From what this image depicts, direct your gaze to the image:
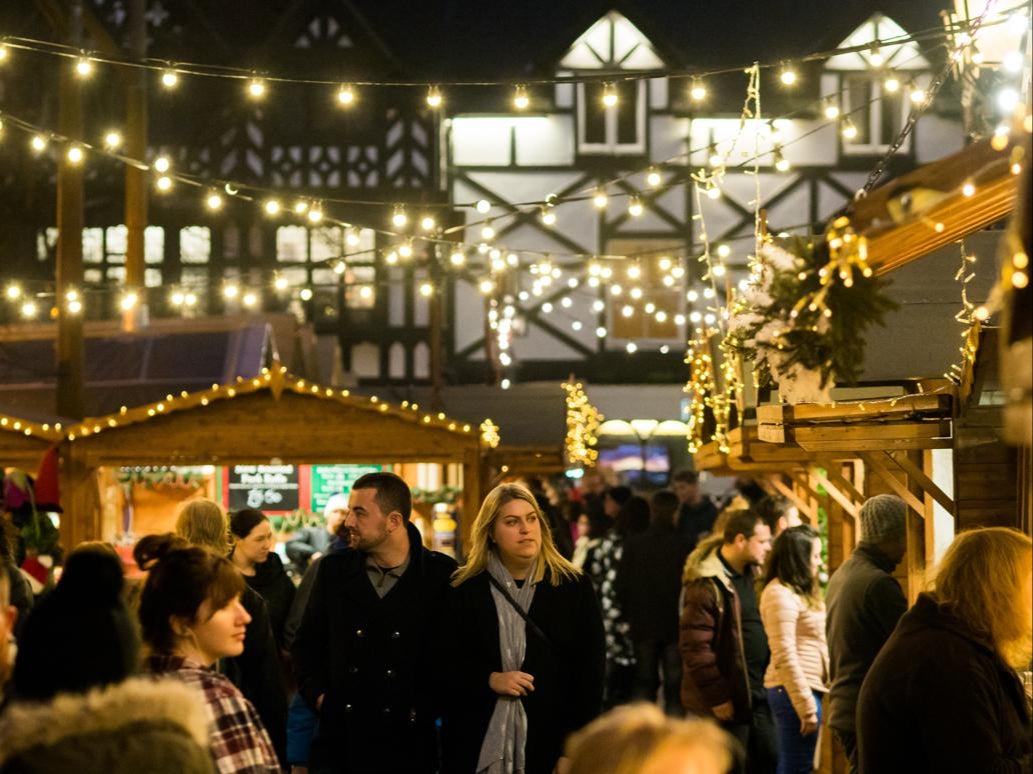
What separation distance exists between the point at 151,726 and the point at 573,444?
13910 mm

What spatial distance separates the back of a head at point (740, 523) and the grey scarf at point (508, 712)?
2.50m

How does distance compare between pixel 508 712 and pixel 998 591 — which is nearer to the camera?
pixel 998 591

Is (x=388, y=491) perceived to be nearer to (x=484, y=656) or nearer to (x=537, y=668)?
(x=484, y=656)

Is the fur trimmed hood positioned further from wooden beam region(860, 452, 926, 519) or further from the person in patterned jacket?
the person in patterned jacket

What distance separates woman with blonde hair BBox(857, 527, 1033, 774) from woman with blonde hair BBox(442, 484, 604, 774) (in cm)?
168

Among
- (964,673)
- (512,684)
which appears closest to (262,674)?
(512,684)

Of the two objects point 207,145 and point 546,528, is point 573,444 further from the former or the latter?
point 207,145

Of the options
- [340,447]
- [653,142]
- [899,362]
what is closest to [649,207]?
[653,142]

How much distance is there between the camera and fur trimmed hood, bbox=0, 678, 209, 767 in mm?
2801

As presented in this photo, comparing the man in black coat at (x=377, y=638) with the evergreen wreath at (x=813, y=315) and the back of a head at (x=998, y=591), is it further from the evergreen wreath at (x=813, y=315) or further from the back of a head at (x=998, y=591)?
the back of a head at (x=998, y=591)

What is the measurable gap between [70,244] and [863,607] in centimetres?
1139

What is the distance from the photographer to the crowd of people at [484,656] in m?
2.92

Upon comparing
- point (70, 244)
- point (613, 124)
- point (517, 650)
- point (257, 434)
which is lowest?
point (517, 650)

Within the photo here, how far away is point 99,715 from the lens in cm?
286
